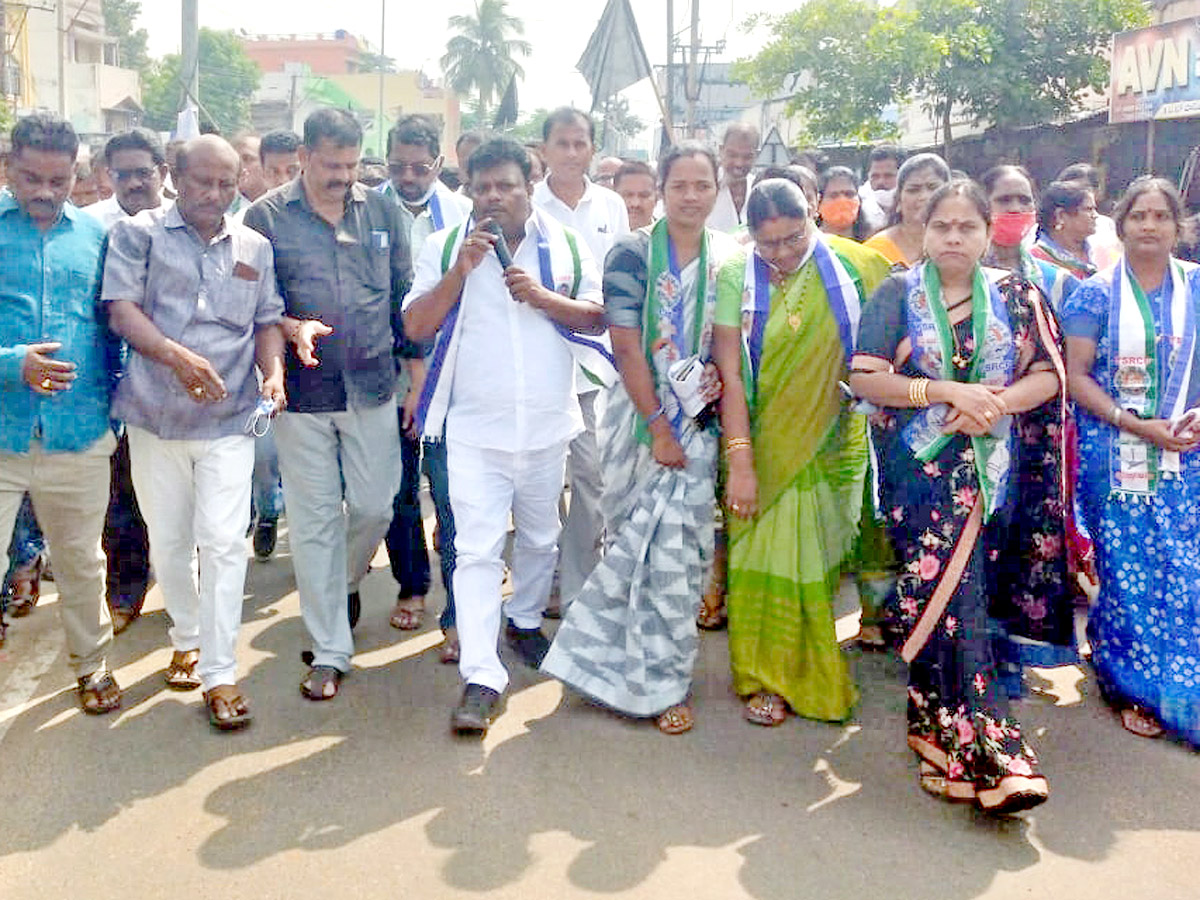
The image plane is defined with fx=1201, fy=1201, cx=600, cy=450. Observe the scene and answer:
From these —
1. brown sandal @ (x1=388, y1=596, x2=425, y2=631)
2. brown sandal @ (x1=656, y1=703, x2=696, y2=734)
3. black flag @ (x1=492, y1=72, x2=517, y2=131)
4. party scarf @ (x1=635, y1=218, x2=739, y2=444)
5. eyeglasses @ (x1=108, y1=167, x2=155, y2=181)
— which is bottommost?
brown sandal @ (x1=656, y1=703, x2=696, y2=734)

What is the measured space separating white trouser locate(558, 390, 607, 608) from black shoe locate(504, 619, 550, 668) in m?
0.30

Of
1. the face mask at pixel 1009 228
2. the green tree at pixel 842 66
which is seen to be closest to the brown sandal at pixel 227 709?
the face mask at pixel 1009 228

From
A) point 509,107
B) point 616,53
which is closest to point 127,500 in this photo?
point 616,53

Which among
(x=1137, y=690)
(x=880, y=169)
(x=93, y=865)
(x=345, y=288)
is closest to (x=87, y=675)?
(x=93, y=865)

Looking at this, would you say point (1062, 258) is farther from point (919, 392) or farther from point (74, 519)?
point (74, 519)

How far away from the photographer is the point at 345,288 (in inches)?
168

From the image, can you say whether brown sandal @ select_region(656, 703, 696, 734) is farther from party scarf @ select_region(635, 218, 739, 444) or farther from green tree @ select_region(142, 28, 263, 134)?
green tree @ select_region(142, 28, 263, 134)

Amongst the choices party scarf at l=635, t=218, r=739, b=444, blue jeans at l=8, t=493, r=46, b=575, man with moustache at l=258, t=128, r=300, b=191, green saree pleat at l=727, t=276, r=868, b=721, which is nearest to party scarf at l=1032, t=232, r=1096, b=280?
green saree pleat at l=727, t=276, r=868, b=721

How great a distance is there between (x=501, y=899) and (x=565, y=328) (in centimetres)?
195

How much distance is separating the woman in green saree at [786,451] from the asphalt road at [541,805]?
194mm

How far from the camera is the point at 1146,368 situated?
151 inches

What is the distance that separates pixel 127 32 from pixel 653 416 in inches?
2407

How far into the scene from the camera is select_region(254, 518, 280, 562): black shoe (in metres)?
5.95

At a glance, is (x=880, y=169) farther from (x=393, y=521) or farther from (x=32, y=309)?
(x=32, y=309)
